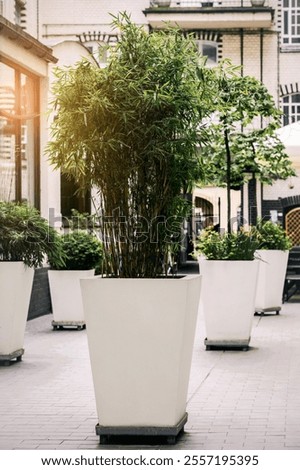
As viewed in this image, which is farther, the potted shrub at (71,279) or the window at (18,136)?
the window at (18,136)

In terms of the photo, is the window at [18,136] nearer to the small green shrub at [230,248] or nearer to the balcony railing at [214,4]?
the small green shrub at [230,248]

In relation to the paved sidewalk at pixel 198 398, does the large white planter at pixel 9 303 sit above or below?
above

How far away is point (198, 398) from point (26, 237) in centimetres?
298

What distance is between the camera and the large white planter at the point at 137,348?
5.95 meters

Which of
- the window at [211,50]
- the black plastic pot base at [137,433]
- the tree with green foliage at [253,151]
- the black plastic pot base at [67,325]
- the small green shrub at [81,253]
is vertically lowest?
the black plastic pot base at [137,433]

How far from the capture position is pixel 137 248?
245 inches

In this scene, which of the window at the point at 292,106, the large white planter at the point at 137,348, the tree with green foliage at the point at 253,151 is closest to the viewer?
the large white planter at the point at 137,348

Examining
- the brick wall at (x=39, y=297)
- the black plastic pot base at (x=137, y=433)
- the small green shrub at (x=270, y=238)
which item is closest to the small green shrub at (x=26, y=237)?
the brick wall at (x=39, y=297)

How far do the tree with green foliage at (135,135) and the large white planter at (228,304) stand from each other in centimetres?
460

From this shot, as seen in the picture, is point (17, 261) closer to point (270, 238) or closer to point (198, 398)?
point (198, 398)

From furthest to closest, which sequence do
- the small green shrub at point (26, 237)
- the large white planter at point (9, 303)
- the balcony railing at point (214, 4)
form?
the balcony railing at point (214, 4)
the small green shrub at point (26, 237)
the large white planter at point (9, 303)

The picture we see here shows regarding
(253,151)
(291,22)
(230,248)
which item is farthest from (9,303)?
(291,22)

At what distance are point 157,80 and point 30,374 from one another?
3.93 meters

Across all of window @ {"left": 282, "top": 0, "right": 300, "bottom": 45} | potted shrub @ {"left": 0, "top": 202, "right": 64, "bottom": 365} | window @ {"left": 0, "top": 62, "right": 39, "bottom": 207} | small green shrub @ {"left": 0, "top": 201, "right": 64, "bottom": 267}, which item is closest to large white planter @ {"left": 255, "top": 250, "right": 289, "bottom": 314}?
window @ {"left": 0, "top": 62, "right": 39, "bottom": 207}
